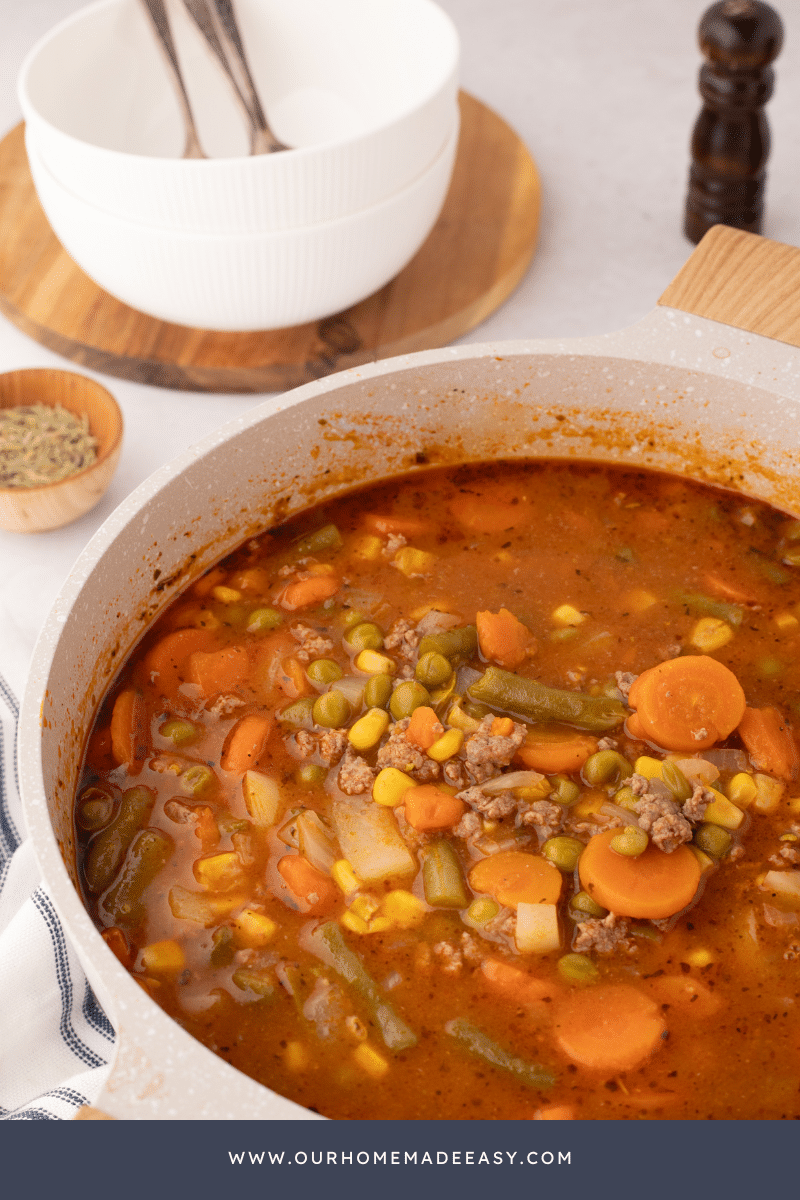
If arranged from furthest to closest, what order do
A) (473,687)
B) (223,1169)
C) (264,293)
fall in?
(264,293) → (473,687) → (223,1169)

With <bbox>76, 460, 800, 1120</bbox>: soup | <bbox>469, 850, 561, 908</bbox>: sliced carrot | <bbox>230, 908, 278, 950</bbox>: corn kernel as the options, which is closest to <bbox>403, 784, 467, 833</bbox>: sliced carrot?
<bbox>76, 460, 800, 1120</bbox>: soup

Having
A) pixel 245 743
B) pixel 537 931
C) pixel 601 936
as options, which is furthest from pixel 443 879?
pixel 245 743

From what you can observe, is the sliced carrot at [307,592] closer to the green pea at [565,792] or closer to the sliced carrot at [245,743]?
the sliced carrot at [245,743]

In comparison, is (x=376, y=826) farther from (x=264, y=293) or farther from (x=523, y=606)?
(x=264, y=293)

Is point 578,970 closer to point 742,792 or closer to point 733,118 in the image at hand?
point 742,792

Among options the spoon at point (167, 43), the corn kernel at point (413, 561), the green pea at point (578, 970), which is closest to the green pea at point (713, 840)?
the green pea at point (578, 970)

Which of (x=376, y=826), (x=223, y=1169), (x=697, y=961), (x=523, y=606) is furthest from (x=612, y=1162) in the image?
(x=523, y=606)
